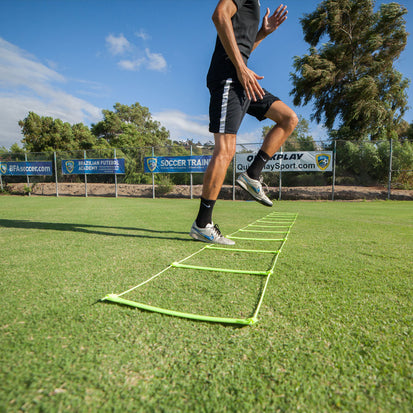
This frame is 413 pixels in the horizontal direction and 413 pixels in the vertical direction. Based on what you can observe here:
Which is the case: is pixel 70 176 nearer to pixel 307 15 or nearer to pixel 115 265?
pixel 115 265

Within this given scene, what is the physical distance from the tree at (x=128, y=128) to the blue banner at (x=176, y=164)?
15794mm

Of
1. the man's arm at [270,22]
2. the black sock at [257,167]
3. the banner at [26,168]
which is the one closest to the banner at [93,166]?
the banner at [26,168]

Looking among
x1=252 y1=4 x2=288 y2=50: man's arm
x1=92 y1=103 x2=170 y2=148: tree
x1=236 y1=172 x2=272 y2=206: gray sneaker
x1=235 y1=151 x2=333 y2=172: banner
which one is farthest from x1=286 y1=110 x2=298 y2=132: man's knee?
x1=92 y1=103 x2=170 y2=148: tree

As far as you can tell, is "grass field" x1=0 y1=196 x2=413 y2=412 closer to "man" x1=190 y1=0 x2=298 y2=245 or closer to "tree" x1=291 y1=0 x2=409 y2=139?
"man" x1=190 y1=0 x2=298 y2=245

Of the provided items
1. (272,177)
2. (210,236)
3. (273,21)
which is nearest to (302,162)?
(272,177)

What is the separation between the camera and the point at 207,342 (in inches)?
29.1

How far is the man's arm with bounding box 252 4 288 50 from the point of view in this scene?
99.0 inches

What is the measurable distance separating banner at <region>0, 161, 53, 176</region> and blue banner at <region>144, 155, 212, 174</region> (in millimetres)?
5469

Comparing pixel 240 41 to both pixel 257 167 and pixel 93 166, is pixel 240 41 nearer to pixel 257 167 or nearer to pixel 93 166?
pixel 257 167

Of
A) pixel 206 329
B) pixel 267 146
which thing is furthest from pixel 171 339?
pixel 267 146

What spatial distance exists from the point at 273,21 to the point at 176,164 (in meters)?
8.67

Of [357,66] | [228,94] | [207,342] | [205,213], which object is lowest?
[207,342]

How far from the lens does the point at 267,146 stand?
7.68ft

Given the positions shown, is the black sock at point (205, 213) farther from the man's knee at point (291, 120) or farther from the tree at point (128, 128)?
the tree at point (128, 128)
